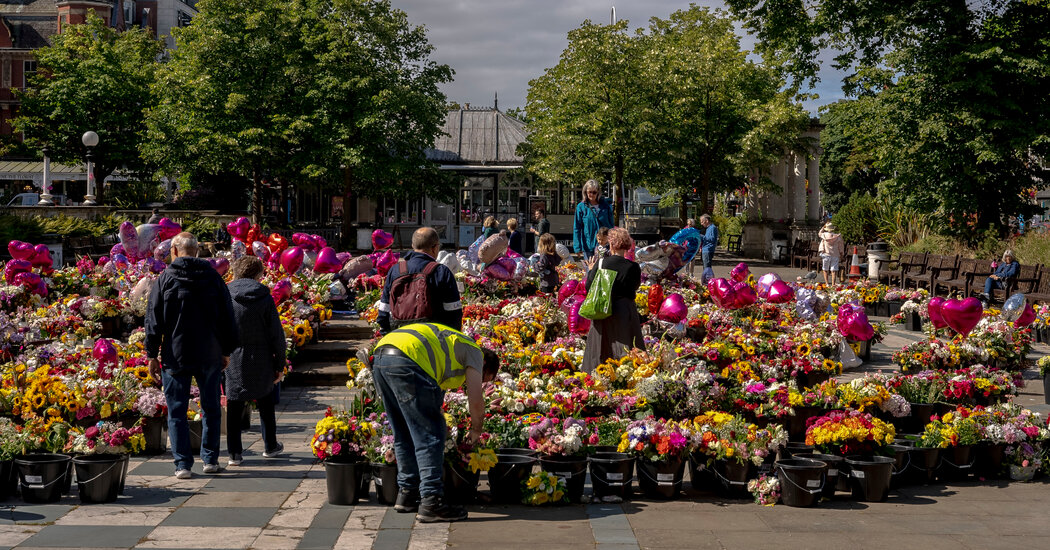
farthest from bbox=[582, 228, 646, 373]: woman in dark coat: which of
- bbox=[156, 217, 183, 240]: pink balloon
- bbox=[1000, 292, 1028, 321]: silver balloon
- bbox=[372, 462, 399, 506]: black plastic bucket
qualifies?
bbox=[156, 217, 183, 240]: pink balloon

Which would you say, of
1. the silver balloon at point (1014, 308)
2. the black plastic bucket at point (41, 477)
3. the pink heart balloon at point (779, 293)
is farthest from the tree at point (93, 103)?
the black plastic bucket at point (41, 477)

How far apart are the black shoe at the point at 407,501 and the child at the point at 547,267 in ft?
28.1

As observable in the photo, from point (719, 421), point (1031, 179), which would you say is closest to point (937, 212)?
point (1031, 179)

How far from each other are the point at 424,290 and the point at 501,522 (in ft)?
4.78

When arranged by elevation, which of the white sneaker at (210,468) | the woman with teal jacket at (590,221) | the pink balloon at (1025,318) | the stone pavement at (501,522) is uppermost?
the woman with teal jacket at (590,221)

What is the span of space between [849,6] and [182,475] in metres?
23.2

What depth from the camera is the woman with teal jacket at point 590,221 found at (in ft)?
43.3

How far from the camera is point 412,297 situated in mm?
6062

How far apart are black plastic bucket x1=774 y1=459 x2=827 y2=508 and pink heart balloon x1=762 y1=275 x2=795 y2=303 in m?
6.60

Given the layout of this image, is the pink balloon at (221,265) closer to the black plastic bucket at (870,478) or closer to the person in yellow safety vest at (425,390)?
the person in yellow safety vest at (425,390)

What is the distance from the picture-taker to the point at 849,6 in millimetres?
26000

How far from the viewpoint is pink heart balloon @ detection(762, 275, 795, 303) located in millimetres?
13062

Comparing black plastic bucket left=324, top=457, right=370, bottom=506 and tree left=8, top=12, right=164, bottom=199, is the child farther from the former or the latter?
tree left=8, top=12, right=164, bottom=199

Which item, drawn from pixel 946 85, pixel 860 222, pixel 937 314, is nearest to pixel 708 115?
pixel 860 222
